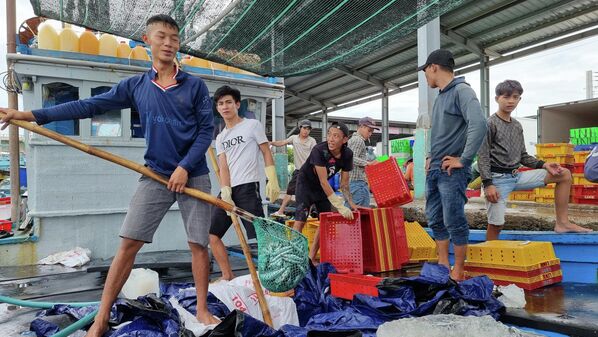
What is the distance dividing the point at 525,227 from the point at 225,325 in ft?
13.7

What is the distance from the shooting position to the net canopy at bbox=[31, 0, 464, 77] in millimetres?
4324

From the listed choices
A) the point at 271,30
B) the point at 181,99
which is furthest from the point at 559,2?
the point at 181,99

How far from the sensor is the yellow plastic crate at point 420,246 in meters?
4.64

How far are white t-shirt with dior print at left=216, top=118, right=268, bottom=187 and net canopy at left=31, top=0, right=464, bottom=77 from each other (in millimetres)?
1322

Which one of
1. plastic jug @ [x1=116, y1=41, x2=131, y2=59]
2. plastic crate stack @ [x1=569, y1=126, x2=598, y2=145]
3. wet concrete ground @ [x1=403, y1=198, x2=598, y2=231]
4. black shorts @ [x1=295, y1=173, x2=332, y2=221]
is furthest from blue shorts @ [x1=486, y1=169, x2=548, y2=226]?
plastic crate stack @ [x1=569, y1=126, x2=598, y2=145]

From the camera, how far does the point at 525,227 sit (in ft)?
16.6

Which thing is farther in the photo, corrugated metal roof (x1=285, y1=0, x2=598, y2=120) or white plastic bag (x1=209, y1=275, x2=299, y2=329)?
corrugated metal roof (x1=285, y1=0, x2=598, y2=120)

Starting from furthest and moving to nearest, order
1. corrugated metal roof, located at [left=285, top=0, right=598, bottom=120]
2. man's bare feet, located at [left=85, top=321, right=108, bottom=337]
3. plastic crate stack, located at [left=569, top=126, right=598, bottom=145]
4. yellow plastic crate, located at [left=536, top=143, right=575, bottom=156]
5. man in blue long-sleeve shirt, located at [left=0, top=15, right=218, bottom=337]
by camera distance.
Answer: corrugated metal roof, located at [left=285, top=0, right=598, bottom=120] → plastic crate stack, located at [left=569, top=126, right=598, bottom=145] → yellow plastic crate, located at [left=536, top=143, right=575, bottom=156] → man in blue long-sleeve shirt, located at [left=0, top=15, right=218, bottom=337] → man's bare feet, located at [left=85, top=321, right=108, bottom=337]

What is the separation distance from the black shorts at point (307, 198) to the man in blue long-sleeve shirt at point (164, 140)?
211 centimetres

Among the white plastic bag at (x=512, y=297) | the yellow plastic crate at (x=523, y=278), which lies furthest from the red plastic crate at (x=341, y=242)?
the white plastic bag at (x=512, y=297)

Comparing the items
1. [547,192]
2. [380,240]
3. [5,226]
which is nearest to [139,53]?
[5,226]

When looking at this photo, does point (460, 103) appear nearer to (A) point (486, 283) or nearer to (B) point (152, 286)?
(A) point (486, 283)

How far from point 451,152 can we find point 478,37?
1350 cm

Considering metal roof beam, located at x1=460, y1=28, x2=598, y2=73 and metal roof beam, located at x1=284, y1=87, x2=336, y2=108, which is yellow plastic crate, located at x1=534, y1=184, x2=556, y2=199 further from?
metal roof beam, located at x1=284, y1=87, x2=336, y2=108
